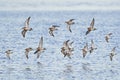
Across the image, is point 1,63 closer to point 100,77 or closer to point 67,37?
point 100,77

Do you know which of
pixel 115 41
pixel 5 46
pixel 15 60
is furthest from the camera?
pixel 115 41

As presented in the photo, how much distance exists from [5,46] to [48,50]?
7.14 metres

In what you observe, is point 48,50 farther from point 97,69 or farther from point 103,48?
point 97,69

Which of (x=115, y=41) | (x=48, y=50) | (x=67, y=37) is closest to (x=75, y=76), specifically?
(x=48, y=50)

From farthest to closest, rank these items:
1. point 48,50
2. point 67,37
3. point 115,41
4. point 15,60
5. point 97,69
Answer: point 67,37, point 115,41, point 48,50, point 15,60, point 97,69

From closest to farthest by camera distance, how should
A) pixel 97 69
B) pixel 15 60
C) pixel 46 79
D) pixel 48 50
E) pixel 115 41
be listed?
pixel 46 79, pixel 97 69, pixel 15 60, pixel 48 50, pixel 115 41

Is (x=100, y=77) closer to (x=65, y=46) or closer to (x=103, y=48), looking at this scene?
(x=65, y=46)

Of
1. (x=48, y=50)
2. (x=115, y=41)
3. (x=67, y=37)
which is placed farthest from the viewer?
(x=67, y=37)

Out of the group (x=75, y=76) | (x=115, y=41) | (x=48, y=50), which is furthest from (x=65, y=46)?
(x=115, y=41)

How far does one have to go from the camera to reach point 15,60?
62.2m

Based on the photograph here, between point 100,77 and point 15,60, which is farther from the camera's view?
point 15,60

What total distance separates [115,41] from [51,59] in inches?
935

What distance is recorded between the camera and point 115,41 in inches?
3381

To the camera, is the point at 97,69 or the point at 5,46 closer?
the point at 97,69
